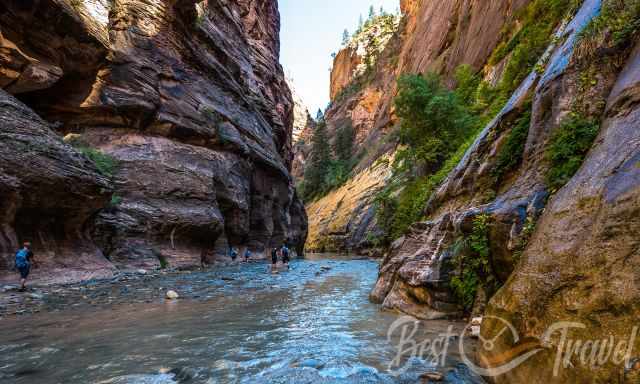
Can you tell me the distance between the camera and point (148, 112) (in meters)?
18.8

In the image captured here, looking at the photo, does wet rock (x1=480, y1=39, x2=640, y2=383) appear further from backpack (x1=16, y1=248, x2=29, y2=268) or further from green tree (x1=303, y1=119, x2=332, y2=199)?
green tree (x1=303, y1=119, x2=332, y2=199)

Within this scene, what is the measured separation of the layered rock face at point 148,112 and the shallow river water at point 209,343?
25.3 feet

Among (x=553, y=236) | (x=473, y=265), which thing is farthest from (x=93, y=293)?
(x=553, y=236)

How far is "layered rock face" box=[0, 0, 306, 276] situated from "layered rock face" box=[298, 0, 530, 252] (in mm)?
12150

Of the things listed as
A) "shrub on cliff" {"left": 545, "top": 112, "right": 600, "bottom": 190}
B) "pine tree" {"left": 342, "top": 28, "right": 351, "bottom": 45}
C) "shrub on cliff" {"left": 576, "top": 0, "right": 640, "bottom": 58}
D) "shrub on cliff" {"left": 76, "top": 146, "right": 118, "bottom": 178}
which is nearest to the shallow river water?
"shrub on cliff" {"left": 545, "top": 112, "right": 600, "bottom": 190}

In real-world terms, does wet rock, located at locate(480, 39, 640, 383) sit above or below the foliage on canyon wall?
below

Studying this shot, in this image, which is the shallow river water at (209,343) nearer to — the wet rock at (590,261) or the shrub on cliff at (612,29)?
the wet rock at (590,261)

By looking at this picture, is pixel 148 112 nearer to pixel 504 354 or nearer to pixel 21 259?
pixel 21 259

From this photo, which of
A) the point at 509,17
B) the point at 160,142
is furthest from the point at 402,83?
the point at 160,142

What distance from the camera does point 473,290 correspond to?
5523 millimetres

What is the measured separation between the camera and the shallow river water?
11.8 ft

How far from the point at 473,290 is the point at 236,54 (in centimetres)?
3012

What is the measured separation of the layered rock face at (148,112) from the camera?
46.9ft

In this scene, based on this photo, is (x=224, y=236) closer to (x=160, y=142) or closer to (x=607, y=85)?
(x=160, y=142)
